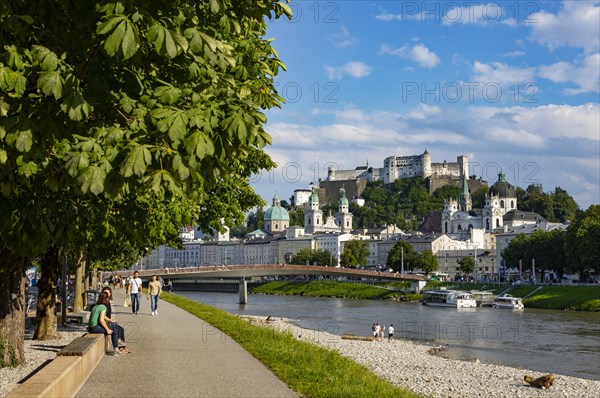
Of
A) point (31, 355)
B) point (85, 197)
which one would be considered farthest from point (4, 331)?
point (85, 197)

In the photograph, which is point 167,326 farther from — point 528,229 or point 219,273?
point 528,229

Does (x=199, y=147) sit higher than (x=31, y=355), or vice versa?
(x=199, y=147)

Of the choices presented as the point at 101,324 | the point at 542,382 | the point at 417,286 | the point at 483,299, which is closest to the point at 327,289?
the point at 417,286

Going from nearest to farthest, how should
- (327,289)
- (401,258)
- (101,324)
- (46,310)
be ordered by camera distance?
(101,324) → (46,310) → (327,289) → (401,258)

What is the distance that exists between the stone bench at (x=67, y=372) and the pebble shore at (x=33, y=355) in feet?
2.62

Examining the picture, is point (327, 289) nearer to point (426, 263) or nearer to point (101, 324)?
point (426, 263)

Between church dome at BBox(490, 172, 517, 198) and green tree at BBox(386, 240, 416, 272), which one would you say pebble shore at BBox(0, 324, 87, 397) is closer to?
green tree at BBox(386, 240, 416, 272)

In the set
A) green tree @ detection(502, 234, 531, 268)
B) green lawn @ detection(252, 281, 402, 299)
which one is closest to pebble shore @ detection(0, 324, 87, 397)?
green lawn @ detection(252, 281, 402, 299)

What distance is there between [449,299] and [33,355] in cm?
7031

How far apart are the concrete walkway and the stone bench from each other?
17 cm

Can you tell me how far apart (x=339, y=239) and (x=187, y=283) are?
60.9 metres

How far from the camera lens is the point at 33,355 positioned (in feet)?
45.1

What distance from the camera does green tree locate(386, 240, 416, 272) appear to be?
13388 cm

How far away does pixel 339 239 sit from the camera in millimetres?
183875
